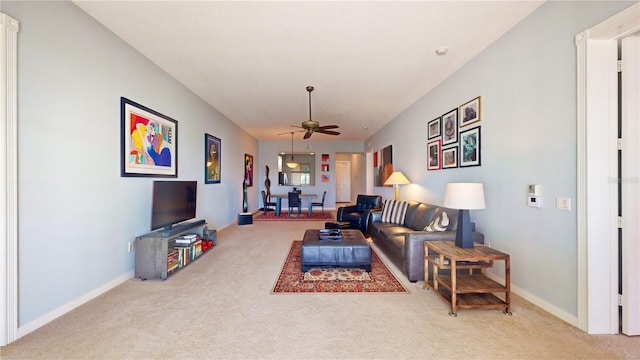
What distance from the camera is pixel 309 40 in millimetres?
2795

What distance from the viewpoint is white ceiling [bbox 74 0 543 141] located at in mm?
2295

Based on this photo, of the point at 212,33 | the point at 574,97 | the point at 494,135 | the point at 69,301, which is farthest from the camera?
the point at 494,135

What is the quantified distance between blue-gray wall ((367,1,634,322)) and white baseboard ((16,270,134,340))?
438 cm

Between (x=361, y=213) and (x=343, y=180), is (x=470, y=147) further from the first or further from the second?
(x=343, y=180)

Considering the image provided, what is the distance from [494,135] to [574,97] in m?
0.88

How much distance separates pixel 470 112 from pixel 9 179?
4.65 meters

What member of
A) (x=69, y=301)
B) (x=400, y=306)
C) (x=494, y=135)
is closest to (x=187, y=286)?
(x=69, y=301)

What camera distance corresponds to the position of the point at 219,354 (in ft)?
5.60

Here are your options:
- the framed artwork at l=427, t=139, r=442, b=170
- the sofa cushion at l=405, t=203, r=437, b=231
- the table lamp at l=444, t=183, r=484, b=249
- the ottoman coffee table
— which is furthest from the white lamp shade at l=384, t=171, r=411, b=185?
the table lamp at l=444, t=183, r=484, b=249

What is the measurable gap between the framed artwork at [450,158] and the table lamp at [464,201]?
1348 mm

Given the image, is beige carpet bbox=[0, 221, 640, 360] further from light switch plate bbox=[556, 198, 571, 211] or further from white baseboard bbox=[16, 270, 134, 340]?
light switch plate bbox=[556, 198, 571, 211]

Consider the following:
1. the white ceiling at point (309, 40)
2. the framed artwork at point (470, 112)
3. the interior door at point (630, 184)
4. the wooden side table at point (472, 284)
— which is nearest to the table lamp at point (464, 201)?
the wooden side table at point (472, 284)

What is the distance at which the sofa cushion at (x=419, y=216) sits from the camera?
12.5ft

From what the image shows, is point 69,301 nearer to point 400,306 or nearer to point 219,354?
point 219,354
